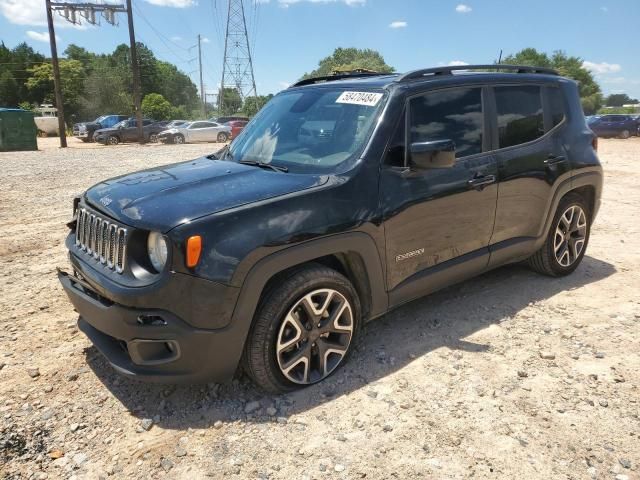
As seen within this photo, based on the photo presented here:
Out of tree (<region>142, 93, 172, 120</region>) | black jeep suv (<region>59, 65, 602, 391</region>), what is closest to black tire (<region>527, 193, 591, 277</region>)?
black jeep suv (<region>59, 65, 602, 391</region>)

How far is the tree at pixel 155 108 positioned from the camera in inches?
2266

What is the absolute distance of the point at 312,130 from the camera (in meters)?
3.56

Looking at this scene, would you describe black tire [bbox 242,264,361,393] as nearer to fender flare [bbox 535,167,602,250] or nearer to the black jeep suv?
the black jeep suv

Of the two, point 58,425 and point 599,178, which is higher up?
point 599,178

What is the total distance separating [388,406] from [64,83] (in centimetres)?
6228

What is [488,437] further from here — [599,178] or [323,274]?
[599,178]

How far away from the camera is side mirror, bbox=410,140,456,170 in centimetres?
314

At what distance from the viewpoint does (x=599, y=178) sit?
4879 millimetres

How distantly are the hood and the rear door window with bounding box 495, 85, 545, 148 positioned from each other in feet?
5.95

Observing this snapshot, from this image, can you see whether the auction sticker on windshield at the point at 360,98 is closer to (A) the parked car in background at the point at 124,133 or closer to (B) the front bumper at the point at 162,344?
(B) the front bumper at the point at 162,344

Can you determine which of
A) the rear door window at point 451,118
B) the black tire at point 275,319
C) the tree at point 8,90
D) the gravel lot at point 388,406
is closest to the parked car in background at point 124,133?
the gravel lot at point 388,406

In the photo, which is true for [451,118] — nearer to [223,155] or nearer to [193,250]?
[223,155]

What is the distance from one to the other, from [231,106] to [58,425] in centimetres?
7476

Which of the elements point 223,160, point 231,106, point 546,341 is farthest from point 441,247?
point 231,106
